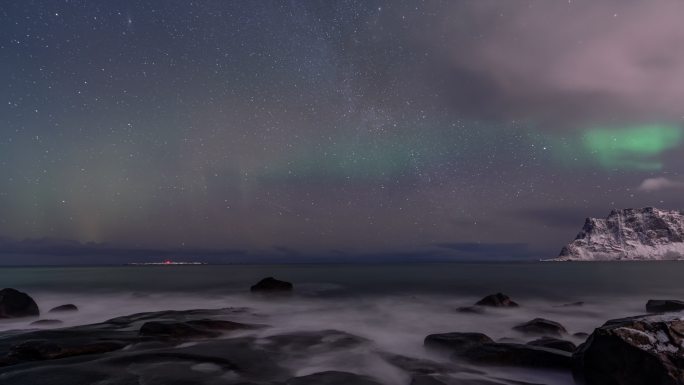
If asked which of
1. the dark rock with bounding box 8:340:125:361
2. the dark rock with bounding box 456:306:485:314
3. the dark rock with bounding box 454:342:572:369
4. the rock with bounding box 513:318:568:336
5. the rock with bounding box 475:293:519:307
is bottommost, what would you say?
the dark rock with bounding box 456:306:485:314

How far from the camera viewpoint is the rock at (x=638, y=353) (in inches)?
316

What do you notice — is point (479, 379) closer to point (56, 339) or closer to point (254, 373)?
point (254, 373)

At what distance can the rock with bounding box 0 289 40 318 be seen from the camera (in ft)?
65.2

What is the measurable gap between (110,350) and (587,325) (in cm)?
2242

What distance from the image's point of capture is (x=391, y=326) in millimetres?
20266

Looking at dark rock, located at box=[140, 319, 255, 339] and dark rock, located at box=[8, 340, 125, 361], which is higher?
dark rock, located at box=[8, 340, 125, 361]

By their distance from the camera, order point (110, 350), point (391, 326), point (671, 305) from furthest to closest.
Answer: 1. point (671, 305)
2. point (391, 326)
3. point (110, 350)

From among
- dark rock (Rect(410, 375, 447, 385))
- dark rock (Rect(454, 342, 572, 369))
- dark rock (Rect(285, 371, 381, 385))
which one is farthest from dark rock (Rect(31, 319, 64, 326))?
dark rock (Rect(454, 342, 572, 369))

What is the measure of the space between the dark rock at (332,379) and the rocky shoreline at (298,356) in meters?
0.03

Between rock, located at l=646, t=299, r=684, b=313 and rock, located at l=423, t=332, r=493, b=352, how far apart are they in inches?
625

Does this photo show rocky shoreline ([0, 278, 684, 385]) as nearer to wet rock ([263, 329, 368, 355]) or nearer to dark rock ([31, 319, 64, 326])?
wet rock ([263, 329, 368, 355])

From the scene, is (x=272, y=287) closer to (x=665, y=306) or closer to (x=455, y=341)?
(x=455, y=341)

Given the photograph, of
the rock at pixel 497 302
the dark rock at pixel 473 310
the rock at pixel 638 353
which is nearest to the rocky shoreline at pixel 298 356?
the rock at pixel 638 353

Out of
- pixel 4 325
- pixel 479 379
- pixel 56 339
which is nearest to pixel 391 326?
pixel 479 379
